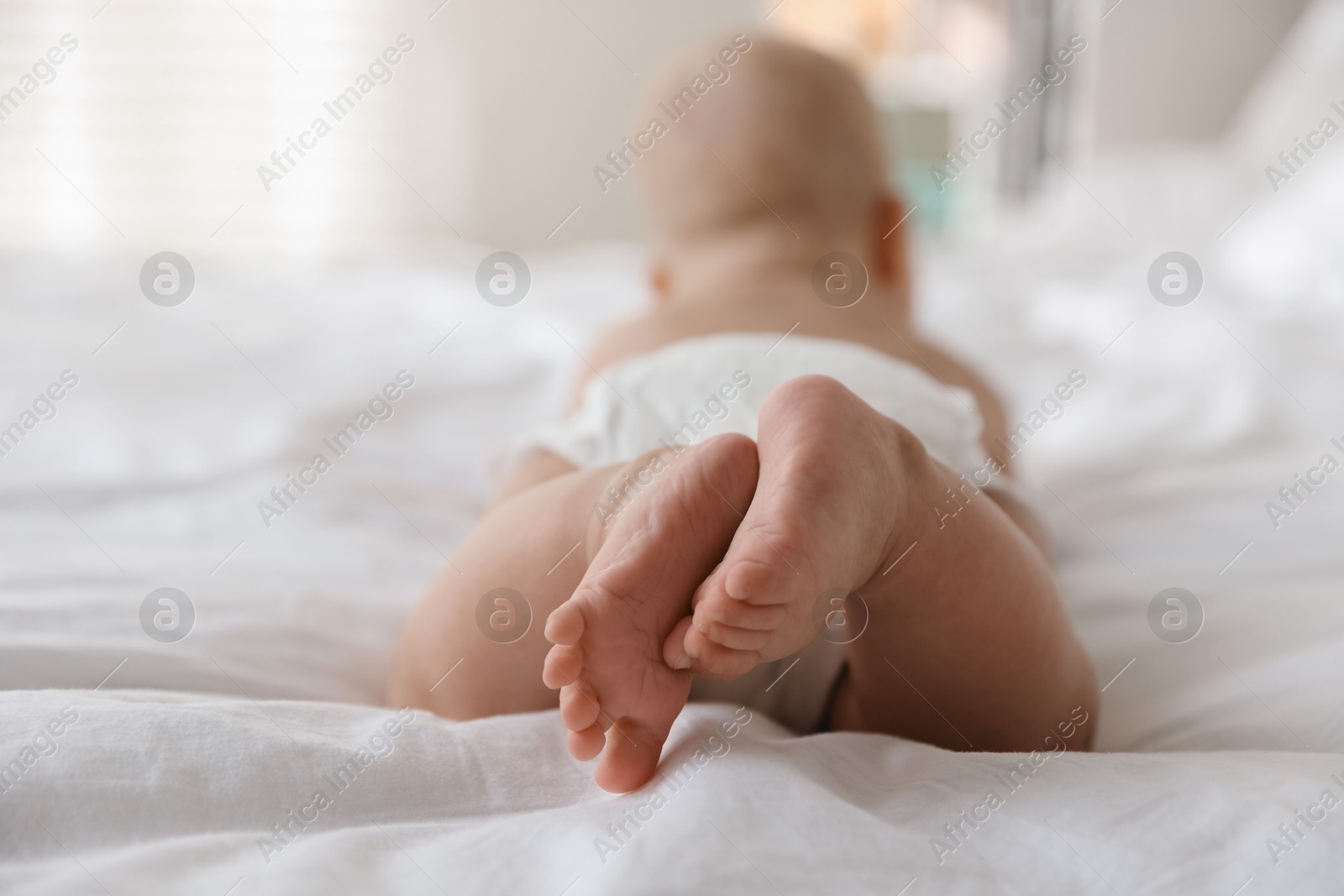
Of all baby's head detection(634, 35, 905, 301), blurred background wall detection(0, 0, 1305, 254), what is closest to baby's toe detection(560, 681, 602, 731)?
baby's head detection(634, 35, 905, 301)

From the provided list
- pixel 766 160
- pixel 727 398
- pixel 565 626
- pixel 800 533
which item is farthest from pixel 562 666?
pixel 766 160

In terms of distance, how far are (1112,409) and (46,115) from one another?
361 cm

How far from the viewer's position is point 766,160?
1119 millimetres

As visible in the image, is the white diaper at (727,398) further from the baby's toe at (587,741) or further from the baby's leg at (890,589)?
the baby's toe at (587,741)

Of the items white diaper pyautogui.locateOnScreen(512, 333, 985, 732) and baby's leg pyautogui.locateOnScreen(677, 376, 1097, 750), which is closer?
baby's leg pyautogui.locateOnScreen(677, 376, 1097, 750)

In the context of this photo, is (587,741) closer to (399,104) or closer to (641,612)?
(641,612)

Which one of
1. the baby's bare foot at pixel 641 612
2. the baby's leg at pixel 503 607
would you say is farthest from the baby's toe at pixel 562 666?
the baby's leg at pixel 503 607

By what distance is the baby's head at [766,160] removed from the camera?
1.12 metres

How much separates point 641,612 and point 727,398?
311mm

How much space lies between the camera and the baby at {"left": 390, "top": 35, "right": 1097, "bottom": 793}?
509 millimetres

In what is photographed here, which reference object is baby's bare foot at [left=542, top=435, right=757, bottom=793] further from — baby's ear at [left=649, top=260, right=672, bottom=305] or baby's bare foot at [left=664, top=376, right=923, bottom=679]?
baby's ear at [left=649, top=260, right=672, bottom=305]

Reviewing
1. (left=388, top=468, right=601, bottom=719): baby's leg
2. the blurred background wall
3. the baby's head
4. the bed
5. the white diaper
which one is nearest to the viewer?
the bed

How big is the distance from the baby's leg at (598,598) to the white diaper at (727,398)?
134mm

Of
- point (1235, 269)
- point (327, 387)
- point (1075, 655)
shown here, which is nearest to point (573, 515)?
point (1075, 655)
